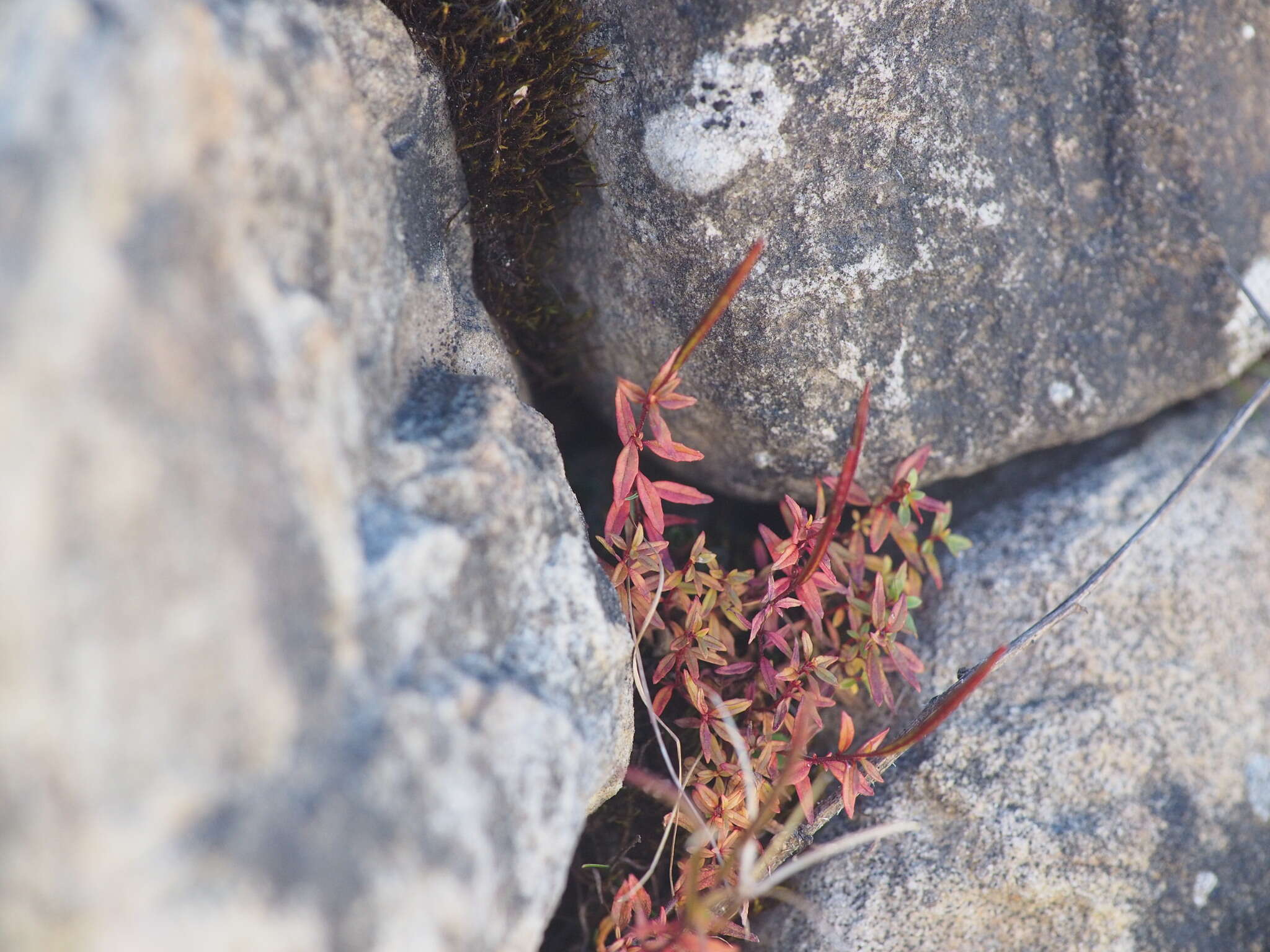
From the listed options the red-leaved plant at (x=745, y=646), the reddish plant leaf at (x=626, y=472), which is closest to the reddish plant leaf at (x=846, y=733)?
the red-leaved plant at (x=745, y=646)

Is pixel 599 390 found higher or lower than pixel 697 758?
higher

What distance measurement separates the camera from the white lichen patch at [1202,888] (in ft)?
6.91

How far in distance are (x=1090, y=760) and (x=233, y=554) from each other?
1940 millimetres

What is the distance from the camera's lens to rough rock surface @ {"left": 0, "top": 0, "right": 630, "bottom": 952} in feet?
3.27

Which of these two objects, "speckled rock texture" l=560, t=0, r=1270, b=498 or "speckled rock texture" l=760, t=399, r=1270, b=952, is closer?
"speckled rock texture" l=560, t=0, r=1270, b=498

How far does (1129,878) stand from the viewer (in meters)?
2.04

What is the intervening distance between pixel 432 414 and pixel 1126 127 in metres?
1.81

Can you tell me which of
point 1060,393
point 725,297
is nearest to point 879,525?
point 1060,393

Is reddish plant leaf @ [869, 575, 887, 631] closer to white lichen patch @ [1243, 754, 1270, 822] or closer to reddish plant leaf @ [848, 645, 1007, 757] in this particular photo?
reddish plant leaf @ [848, 645, 1007, 757]

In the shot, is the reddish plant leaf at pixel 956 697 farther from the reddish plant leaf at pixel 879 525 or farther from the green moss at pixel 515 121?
the green moss at pixel 515 121

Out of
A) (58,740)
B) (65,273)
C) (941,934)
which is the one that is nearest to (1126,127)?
(941,934)

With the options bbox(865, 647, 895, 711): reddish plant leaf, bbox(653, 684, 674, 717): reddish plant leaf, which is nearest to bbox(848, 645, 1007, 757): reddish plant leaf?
bbox(865, 647, 895, 711): reddish plant leaf

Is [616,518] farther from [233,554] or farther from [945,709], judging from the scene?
[233,554]

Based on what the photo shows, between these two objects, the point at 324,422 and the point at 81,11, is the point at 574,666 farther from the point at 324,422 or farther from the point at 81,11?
the point at 81,11
